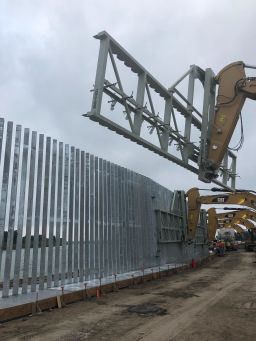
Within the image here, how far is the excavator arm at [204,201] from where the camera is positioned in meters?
23.5

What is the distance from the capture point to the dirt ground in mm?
6391

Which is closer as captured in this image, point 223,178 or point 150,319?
point 150,319

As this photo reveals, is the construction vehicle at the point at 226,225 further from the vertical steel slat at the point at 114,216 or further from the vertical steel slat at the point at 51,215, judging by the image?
the vertical steel slat at the point at 51,215

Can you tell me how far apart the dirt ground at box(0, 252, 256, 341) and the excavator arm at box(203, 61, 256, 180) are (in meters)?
3.68

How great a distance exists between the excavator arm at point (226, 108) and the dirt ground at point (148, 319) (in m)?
3.68

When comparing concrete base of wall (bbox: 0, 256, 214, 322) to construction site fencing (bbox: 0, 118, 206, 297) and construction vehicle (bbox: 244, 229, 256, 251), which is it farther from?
construction vehicle (bbox: 244, 229, 256, 251)

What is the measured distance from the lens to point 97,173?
12680 mm

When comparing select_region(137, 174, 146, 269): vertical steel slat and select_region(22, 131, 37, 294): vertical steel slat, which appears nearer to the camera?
select_region(22, 131, 37, 294): vertical steel slat

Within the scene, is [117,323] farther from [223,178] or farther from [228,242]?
[228,242]

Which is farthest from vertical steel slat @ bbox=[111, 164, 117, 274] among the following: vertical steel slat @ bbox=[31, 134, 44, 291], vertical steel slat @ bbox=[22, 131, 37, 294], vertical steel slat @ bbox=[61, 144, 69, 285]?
vertical steel slat @ bbox=[22, 131, 37, 294]

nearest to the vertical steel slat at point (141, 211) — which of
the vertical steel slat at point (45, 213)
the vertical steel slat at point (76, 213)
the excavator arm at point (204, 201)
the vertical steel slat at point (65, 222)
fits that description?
the vertical steel slat at point (76, 213)

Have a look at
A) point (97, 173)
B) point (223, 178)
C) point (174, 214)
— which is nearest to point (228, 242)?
point (174, 214)

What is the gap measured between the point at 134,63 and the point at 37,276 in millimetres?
5508

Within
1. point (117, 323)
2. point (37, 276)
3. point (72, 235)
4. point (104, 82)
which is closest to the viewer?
point (117, 323)
